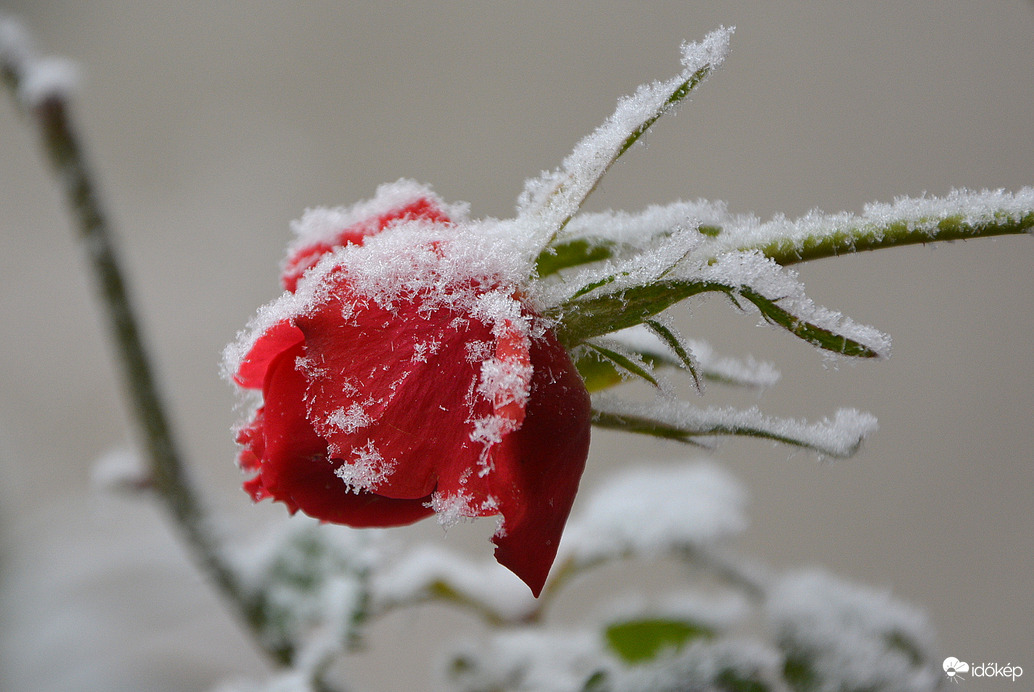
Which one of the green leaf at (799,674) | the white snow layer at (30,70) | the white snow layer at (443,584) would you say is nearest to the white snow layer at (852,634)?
the green leaf at (799,674)

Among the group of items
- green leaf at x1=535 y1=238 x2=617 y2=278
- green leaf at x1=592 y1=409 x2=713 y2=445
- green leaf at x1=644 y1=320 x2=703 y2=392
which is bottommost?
green leaf at x1=592 y1=409 x2=713 y2=445

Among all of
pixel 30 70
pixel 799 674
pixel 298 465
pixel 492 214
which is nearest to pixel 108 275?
pixel 30 70

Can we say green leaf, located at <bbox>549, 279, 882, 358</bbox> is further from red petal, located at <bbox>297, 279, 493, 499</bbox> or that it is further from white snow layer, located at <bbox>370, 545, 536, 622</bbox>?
white snow layer, located at <bbox>370, 545, 536, 622</bbox>

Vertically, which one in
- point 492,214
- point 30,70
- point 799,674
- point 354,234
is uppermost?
point 492,214

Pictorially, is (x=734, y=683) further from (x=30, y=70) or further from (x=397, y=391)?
(x=30, y=70)

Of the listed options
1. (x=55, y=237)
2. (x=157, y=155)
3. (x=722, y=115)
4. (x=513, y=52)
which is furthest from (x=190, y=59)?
(x=722, y=115)

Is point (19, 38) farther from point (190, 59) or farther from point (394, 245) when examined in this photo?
point (190, 59)

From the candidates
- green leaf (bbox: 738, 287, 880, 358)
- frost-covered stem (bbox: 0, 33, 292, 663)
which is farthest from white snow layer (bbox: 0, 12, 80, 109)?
green leaf (bbox: 738, 287, 880, 358)

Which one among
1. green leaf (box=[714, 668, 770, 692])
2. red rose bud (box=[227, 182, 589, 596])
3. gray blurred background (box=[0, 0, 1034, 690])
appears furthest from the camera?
gray blurred background (box=[0, 0, 1034, 690])
